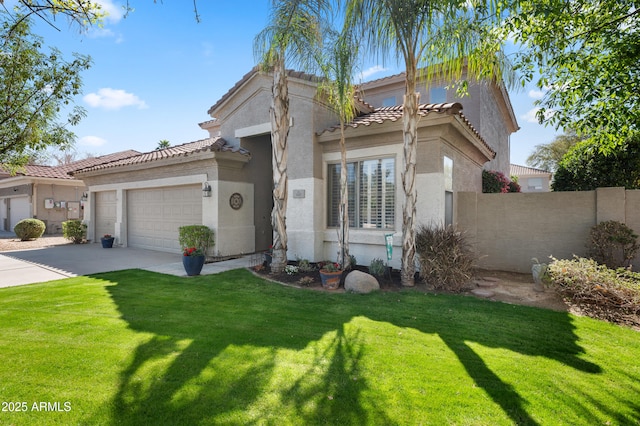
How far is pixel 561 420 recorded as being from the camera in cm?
288

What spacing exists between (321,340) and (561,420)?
277cm

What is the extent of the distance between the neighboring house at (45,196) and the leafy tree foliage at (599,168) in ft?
86.3

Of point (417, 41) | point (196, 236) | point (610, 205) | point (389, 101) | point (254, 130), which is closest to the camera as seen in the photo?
point (417, 41)

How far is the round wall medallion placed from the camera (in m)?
12.0

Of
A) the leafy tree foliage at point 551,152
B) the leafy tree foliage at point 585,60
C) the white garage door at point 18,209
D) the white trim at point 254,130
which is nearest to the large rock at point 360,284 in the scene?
the leafy tree foliage at point 585,60

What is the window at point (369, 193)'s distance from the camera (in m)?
9.25

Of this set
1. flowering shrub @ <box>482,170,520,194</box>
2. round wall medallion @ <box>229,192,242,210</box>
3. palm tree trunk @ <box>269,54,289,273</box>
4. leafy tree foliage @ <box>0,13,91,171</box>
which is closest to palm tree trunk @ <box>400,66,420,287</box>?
palm tree trunk @ <box>269,54,289,273</box>

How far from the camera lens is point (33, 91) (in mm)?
10188

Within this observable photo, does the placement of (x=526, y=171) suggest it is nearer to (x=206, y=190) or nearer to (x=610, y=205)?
(x=610, y=205)

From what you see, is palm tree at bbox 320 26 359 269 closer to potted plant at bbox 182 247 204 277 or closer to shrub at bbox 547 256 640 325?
potted plant at bbox 182 247 204 277

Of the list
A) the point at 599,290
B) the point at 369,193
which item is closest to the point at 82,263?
the point at 369,193

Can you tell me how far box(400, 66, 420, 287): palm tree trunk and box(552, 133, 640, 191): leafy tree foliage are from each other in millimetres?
5877

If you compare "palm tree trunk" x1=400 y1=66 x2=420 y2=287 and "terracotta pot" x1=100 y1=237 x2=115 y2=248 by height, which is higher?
"palm tree trunk" x1=400 y1=66 x2=420 y2=287

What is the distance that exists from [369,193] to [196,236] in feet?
20.7
